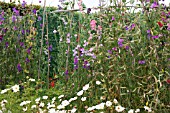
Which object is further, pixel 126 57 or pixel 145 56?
pixel 126 57

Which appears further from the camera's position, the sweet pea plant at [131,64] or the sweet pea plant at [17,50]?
the sweet pea plant at [17,50]

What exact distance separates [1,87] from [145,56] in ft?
9.56

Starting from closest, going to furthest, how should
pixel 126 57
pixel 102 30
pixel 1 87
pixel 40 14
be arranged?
1. pixel 126 57
2. pixel 102 30
3. pixel 1 87
4. pixel 40 14

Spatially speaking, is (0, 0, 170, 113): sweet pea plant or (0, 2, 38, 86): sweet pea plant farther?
(0, 2, 38, 86): sweet pea plant

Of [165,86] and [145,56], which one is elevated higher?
[145,56]

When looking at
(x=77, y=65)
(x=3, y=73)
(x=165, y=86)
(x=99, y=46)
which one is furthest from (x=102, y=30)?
(x=3, y=73)

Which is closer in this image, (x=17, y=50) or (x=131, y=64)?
(x=131, y=64)

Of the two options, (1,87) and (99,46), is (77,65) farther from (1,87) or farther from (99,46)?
(1,87)

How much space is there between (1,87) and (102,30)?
2.22 metres

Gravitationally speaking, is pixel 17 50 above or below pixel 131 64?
below

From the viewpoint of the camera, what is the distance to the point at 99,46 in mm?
4109

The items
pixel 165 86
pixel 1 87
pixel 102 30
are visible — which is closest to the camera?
pixel 165 86

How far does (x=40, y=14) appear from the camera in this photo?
6648mm

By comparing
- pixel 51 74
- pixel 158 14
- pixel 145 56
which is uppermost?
pixel 158 14
